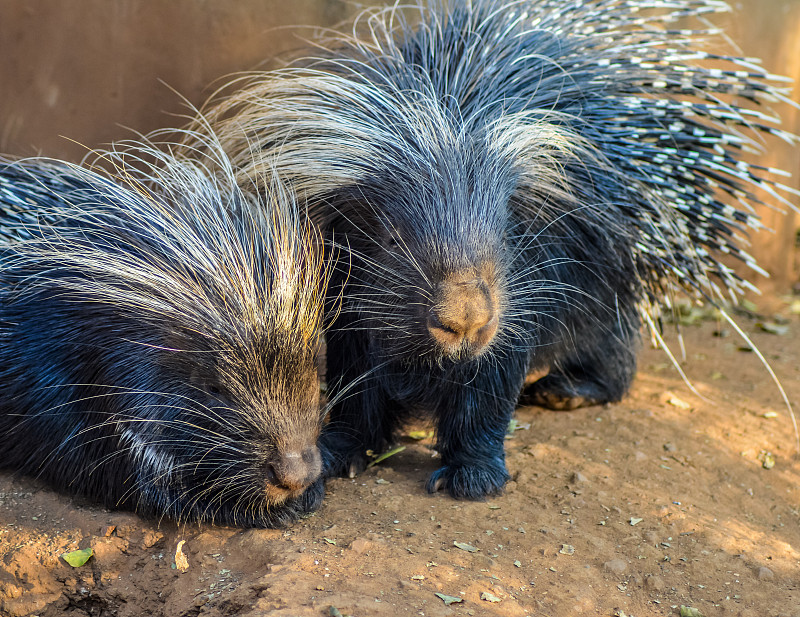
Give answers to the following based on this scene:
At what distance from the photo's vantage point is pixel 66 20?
3055mm

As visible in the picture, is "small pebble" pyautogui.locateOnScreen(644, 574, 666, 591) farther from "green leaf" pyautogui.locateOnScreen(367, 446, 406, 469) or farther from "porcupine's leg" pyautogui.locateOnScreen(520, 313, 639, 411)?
"porcupine's leg" pyautogui.locateOnScreen(520, 313, 639, 411)

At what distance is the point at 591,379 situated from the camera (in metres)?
3.45

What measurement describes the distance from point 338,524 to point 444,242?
0.90 m

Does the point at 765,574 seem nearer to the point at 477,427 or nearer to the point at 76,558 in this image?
the point at 477,427

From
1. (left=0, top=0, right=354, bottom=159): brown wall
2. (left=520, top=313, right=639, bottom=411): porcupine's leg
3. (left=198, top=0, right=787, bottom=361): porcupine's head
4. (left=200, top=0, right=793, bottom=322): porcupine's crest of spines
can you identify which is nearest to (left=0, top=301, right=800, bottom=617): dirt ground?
(left=520, top=313, right=639, bottom=411): porcupine's leg

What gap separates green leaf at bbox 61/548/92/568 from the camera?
2186 millimetres

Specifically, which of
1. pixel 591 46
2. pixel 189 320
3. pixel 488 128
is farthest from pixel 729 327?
pixel 189 320

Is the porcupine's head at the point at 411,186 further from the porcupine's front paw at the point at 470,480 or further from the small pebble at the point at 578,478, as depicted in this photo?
the small pebble at the point at 578,478

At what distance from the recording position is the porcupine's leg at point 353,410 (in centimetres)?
261

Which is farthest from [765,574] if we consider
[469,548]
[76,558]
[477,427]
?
[76,558]

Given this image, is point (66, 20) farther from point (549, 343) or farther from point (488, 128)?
point (549, 343)

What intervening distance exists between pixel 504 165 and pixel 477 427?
872 millimetres

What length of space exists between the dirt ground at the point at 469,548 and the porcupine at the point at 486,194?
8.7 inches

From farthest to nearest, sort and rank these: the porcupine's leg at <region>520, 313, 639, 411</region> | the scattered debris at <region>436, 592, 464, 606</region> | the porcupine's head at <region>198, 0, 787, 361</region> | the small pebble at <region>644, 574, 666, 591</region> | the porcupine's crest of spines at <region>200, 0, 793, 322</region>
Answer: the porcupine's leg at <region>520, 313, 639, 411</region>
the porcupine's crest of spines at <region>200, 0, 793, 322</region>
the porcupine's head at <region>198, 0, 787, 361</region>
the small pebble at <region>644, 574, 666, 591</region>
the scattered debris at <region>436, 592, 464, 606</region>
